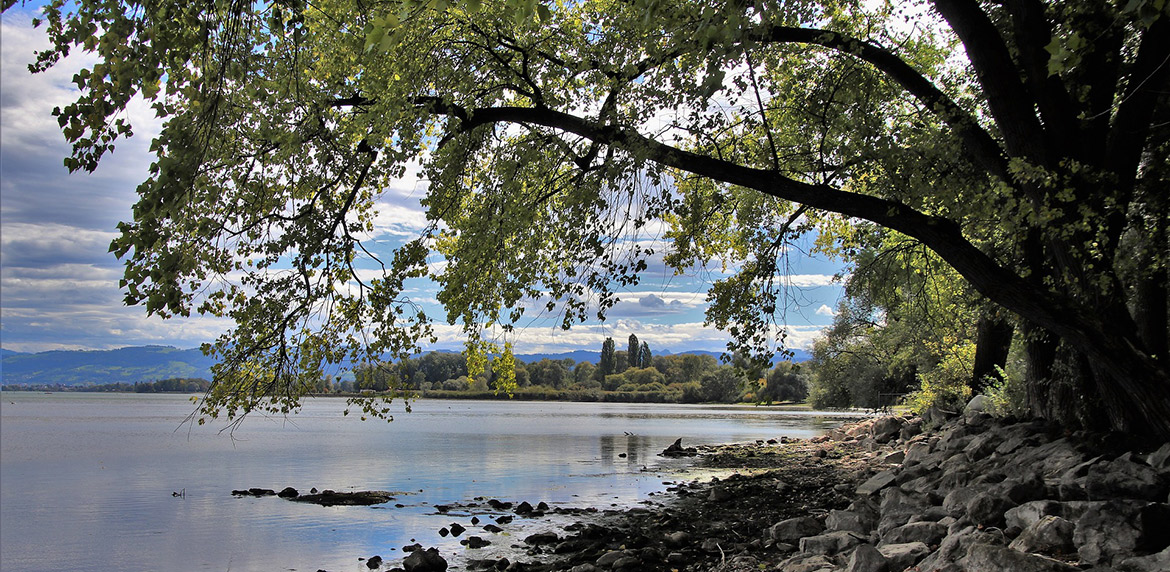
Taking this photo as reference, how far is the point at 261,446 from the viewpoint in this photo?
38031 millimetres

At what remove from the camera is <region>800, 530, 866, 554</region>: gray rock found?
27.6 ft

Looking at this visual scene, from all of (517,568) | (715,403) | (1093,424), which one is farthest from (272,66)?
(715,403)

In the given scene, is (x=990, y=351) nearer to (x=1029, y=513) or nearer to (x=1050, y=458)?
(x=1050, y=458)

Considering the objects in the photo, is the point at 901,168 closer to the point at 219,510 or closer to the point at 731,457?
the point at 219,510

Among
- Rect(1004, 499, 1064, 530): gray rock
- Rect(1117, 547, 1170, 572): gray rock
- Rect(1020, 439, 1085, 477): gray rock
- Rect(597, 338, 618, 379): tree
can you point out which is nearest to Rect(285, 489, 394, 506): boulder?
Rect(1020, 439, 1085, 477): gray rock

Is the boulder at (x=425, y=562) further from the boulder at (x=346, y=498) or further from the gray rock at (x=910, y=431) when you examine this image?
the gray rock at (x=910, y=431)

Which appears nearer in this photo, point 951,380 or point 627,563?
point 627,563

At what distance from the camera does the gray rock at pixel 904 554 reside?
699cm

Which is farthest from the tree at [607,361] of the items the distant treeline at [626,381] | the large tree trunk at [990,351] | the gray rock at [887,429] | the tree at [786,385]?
the large tree trunk at [990,351]

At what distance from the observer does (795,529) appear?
10156 millimetres

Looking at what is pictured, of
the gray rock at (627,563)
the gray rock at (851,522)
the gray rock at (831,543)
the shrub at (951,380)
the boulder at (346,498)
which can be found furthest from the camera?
the shrub at (951,380)

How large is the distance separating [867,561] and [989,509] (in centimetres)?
166

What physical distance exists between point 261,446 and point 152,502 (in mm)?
19055

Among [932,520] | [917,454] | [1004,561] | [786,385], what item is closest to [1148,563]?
[1004,561]
